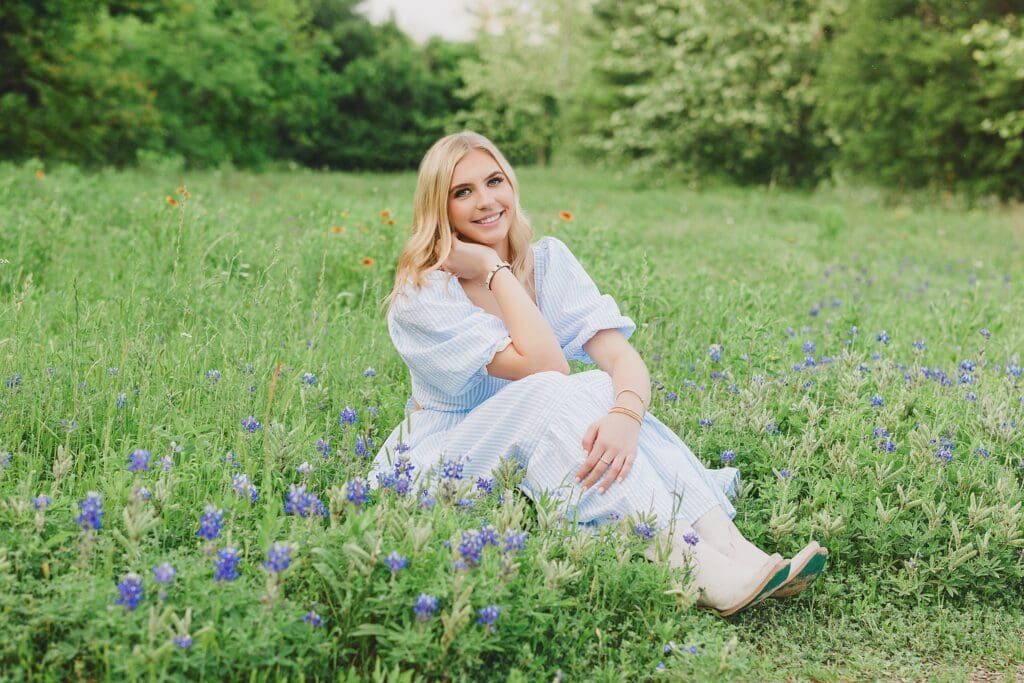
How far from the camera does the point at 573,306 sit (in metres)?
3.20

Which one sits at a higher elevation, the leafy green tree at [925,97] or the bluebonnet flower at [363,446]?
the leafy green tree at [925,97]

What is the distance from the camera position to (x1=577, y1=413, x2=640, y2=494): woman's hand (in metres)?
2.64

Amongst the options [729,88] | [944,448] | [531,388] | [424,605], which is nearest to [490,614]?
[424,605]

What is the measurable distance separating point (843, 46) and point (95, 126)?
40.9ft

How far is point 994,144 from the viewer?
1439 cm

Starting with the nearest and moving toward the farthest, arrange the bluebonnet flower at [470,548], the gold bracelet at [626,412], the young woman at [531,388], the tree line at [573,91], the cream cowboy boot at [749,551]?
the bluebonnet flower at [470,548] < the cream cowboy boot at [749,551] < the young woman at [531,388] < the gold bracelet at [626,412] < the tree line at [573,91]

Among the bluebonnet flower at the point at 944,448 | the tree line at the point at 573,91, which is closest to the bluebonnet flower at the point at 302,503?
the bluebonnet flower at the point at 944,448

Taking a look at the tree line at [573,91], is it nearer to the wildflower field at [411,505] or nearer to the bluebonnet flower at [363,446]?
the wildflower field at [411,505]

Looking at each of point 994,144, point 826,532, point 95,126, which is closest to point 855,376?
point 826,532

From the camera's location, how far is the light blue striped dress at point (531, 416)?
269 centimetres

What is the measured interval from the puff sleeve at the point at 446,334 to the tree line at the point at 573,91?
37.6 ft

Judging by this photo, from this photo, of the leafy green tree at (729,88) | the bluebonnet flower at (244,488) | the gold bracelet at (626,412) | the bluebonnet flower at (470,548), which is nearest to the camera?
the bluebonnet flower at (470,548)

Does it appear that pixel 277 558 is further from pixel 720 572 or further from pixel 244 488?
pixel 720 572

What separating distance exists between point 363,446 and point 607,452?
2.51 ft
